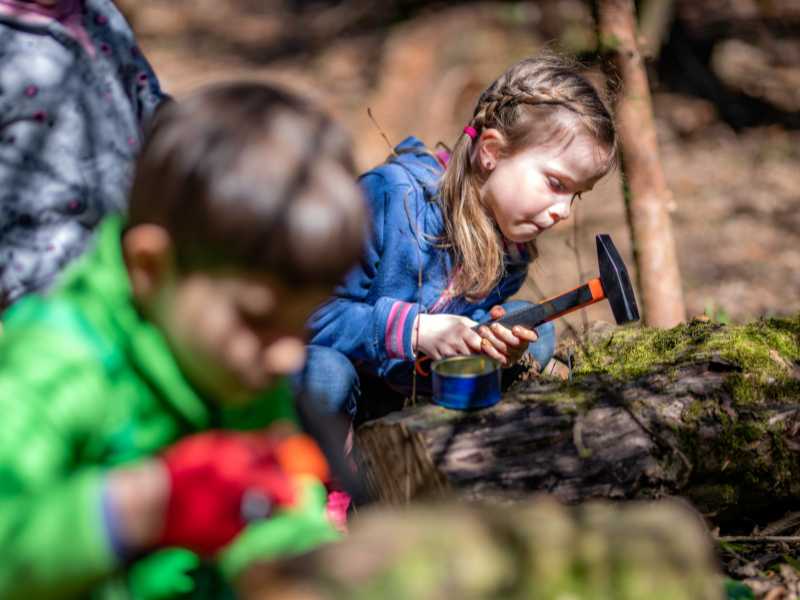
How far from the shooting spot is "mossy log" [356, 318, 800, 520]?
2.00m

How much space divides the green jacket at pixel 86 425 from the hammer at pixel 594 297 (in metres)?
1.22

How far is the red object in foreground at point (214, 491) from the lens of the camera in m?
1.20

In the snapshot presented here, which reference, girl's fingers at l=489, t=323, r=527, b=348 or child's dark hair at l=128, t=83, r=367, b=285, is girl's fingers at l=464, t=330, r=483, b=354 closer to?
girl's fingers at l=489, t=323, r=527, b=348

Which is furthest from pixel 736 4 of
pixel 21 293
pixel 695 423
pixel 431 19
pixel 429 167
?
pixel 21 293

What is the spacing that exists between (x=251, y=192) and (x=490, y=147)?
165cm

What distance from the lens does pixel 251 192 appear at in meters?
1.21

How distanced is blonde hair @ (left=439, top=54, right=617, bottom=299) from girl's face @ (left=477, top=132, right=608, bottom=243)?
0.03 metres

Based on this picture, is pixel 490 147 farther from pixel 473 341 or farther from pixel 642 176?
pixel 642 176

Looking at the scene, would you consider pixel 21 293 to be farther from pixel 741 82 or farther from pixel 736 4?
pixel 736 4

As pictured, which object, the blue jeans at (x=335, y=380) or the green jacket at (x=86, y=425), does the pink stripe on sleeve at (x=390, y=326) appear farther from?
the green jacket at (x=86, y=425)

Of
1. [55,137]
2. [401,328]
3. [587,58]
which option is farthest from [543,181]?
[587,58]

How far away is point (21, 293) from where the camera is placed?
210cm

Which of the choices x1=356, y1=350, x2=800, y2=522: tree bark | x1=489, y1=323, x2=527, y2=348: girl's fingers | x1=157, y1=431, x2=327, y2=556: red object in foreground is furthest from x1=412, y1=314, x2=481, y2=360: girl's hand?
x1=157, y1=431, x2=327, y2=556: red object in foreground

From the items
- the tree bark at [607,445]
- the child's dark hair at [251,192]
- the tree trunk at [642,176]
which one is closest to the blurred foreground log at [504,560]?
the child's dark hair at [251,192]
